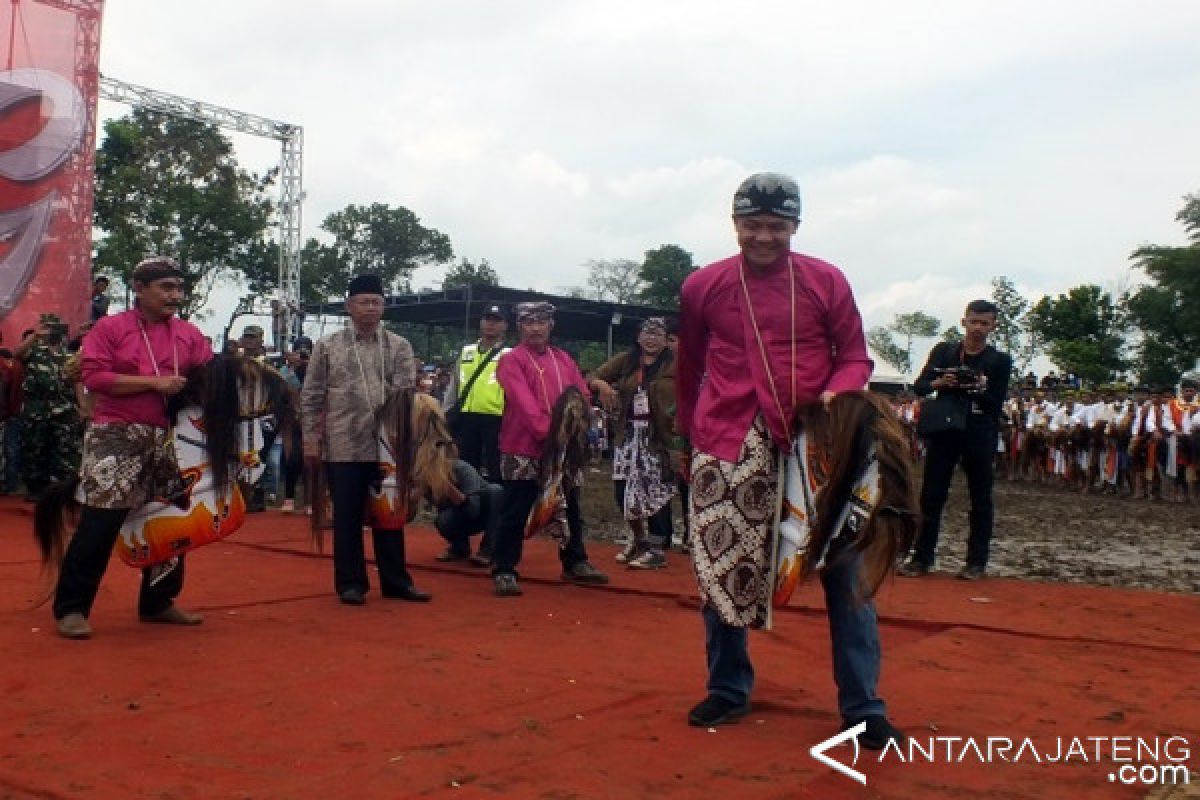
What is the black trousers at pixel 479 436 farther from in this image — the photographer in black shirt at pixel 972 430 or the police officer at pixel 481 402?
the photographer in black shirt at pixel 972 430

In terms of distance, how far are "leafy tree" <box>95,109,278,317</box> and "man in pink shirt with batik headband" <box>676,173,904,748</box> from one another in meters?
24.5

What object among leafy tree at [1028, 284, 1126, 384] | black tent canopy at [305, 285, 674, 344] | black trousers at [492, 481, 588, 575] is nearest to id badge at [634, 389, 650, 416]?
black trousers at [492, 481, 588, 575]

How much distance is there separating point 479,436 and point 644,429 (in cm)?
122

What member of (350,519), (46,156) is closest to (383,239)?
(46,156)

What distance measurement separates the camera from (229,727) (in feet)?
12.2

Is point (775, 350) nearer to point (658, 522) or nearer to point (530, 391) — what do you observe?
point (530, 391)

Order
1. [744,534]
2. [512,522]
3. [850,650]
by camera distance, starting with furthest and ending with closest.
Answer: [512,522]
[744,534]
[850,650]

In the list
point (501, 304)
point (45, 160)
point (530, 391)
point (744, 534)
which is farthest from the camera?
point (501, 304)

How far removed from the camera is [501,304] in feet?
75.8

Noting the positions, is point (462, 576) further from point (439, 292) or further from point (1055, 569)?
point (439, 292)

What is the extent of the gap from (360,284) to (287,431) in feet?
3.07

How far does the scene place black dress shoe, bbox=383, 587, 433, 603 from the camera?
21.1ft

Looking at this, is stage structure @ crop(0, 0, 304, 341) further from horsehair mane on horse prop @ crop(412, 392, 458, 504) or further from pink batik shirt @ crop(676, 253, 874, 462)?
pink batik shirt @ crop(676, 253, 874, 462)

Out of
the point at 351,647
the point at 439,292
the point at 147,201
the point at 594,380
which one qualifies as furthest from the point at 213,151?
the point at 351,647
